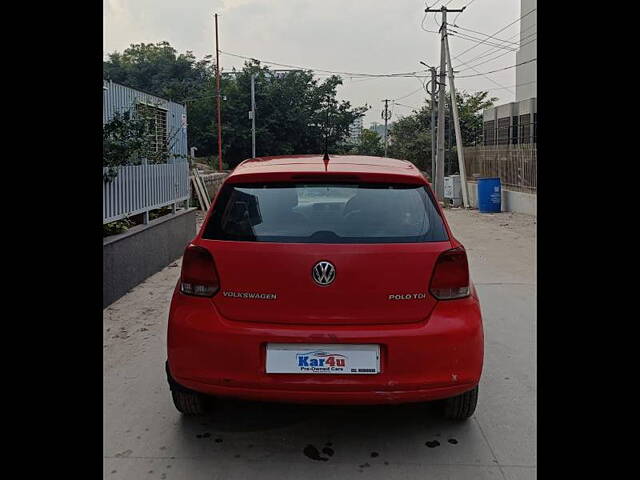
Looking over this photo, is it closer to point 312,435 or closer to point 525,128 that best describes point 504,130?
point 525,128

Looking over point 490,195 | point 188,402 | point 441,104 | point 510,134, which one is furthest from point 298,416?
point 510,134

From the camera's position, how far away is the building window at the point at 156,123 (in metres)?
9.03

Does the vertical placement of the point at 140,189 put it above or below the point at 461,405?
above

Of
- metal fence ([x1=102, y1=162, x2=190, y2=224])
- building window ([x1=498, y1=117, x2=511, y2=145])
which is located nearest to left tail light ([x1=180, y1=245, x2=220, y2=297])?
metal fence ([x1=102, y1=162, x2=190, y2=224])

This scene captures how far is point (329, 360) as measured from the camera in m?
3.12

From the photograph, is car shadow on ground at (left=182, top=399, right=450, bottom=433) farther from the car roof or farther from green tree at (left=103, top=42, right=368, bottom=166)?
green tree at (left=103, top=42, right=368, bottom=166)

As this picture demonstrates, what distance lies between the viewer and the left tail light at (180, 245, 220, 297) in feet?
10.7

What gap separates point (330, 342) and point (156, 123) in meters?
7.95

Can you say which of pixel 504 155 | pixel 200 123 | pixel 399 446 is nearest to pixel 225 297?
pixel 399 446

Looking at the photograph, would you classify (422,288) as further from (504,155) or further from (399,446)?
(504,155)

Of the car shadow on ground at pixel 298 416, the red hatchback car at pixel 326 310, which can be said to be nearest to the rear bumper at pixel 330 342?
the red hatchback car at pixel 326 310

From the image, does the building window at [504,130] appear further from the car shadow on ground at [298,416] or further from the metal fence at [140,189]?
the car shadow on ground at [298,416]

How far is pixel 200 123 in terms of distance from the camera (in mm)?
39906
